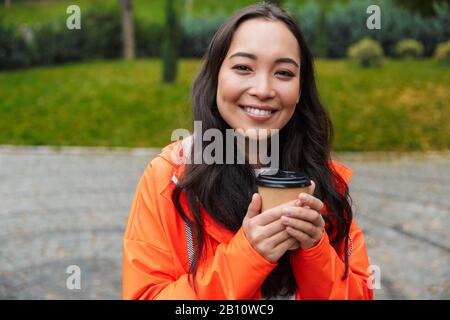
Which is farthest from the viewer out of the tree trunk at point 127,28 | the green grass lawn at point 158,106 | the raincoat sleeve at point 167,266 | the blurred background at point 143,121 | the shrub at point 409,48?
the tree trunk at point 127,28

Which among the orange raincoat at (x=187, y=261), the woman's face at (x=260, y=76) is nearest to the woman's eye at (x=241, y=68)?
the woman's face at (x=260, y=76)

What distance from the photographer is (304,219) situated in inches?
68.0

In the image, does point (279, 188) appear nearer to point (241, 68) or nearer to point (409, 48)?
point (241, 68)

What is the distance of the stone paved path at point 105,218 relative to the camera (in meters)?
5.84

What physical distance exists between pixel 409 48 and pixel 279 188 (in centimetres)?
1711

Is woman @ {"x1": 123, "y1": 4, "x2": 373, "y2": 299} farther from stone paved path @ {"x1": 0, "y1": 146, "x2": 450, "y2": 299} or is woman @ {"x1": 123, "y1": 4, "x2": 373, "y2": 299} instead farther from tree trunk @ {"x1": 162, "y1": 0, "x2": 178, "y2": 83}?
tree trunk @ {"x1": 162, "y1": 0, "x2": 178, "y2": 83}

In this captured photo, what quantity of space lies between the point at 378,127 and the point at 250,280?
37.7ft

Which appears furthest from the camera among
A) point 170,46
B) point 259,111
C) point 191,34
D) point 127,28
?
point 127,28

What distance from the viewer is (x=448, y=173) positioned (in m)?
10.4

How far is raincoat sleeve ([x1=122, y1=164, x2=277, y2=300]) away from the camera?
1811 millimetres

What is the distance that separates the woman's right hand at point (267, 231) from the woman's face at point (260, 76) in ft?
1.14

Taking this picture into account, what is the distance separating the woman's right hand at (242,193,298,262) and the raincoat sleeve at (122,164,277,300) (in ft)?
0.08

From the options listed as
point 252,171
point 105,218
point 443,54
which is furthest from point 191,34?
point 252,171

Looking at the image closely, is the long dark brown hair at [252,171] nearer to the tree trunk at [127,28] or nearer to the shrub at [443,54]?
the shrub at [443,54]
